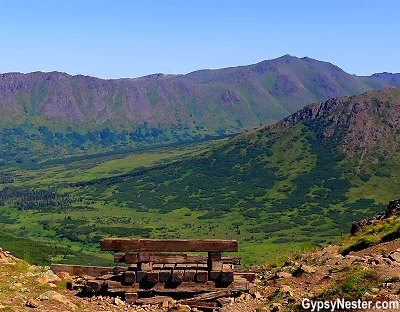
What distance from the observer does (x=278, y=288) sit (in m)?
22.2

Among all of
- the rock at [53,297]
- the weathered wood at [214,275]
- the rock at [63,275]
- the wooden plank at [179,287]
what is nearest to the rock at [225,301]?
the wooden plank at [179,287]

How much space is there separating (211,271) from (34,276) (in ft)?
34.8

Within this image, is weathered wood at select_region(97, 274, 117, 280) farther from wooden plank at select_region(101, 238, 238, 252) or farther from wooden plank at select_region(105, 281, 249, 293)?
wooden plank at select_region(101, 238, 238, 252)

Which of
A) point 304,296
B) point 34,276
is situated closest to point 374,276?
point 304,296

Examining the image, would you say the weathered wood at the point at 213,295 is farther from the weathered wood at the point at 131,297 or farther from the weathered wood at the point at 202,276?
the weathered wood at the point at 131,297

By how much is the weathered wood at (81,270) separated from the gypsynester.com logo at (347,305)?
12200 mm

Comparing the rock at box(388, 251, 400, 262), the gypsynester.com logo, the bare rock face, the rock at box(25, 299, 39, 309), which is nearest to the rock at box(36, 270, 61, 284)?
the rock at box(25, 299, 39, 309)

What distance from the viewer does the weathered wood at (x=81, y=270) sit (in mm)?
26391

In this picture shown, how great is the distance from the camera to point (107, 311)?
21.0m

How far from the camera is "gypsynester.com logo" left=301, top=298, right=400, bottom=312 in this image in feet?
57.6

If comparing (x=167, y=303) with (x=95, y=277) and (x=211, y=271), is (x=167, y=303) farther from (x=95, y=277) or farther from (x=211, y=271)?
(x=95, y=277)

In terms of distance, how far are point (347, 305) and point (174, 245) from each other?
28.5 ft

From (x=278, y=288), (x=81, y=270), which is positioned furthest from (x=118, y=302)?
(x=278, y=288)

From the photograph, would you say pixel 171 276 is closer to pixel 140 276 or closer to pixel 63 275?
pixel 140 276
